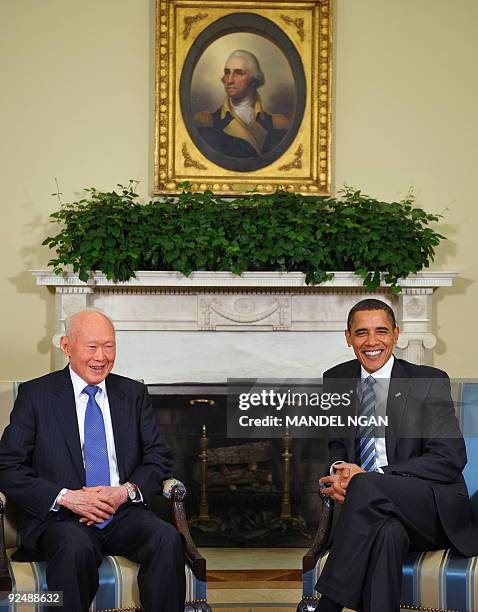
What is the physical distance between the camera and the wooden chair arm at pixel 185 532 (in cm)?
331

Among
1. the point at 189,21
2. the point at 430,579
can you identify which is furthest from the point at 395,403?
the point at 189,21

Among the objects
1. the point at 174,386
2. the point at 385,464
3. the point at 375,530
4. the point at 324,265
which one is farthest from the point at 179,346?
the point at 375,530

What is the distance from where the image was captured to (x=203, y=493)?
18.9ft

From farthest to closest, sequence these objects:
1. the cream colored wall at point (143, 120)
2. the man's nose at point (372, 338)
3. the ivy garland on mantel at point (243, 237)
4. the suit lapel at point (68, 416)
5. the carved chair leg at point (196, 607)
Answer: the cream colored wall at point (143, 120) < the ivy garland on mantel at point (243, 237) < the man's nose at point (372, 338) < the suit lapel at point (68, 416) < the carved chair leg at point (196, 607)

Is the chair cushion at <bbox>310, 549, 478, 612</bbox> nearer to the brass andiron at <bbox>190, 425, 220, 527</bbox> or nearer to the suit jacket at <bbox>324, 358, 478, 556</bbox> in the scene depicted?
the suit jacket at <bbox>324, 358, 478, 556</bbox>

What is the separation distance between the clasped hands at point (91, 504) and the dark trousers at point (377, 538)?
782mm

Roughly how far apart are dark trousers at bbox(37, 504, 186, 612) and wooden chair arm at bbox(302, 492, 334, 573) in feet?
1.49

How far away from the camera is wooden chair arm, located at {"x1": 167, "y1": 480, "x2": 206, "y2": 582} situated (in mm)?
3312

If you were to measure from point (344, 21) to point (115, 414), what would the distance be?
3.48 m

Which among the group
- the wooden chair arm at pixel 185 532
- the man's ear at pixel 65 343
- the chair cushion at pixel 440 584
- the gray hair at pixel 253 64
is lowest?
the chair cushion at pixel 440 584

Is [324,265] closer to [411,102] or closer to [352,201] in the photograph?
[352,201]

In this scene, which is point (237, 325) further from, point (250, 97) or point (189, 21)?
point (189, 21)

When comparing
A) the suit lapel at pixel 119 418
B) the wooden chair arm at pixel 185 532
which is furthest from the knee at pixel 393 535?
the suit lapel at pixel 119 418

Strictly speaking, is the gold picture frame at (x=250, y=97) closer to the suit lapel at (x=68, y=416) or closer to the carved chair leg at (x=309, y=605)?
the suit lapel at (x=68, y=416)
